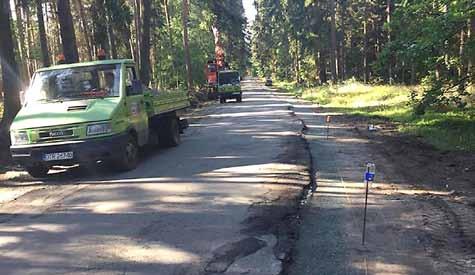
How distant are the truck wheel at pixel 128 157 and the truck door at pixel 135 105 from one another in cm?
36

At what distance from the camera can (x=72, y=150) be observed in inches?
393

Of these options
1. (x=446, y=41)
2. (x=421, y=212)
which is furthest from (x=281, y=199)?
(x=446, y=41)

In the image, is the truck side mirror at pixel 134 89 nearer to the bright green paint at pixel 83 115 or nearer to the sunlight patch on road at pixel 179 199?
the bright green paint at pixel 83 115

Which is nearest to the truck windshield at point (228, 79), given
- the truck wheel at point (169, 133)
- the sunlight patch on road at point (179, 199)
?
the truck wheel at point (169, 133)

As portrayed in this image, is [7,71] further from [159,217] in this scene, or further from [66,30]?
[159,217]

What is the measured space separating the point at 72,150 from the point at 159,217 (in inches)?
144

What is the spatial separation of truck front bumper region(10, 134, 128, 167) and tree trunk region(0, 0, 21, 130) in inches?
188

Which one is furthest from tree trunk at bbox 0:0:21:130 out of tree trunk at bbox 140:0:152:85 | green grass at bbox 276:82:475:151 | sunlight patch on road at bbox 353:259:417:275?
tree trunk at bbox 140:0:152:85

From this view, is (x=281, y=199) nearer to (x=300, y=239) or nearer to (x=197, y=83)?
(x=300, y=239)

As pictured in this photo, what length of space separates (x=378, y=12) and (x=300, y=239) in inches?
2095

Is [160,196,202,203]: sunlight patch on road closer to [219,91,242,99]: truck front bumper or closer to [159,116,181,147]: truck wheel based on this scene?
[159,116,181,147]: truck wheel

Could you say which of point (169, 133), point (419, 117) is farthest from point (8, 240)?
point (419, 117)

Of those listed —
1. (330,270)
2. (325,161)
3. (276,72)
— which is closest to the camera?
(330,270)

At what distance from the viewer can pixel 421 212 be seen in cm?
709
